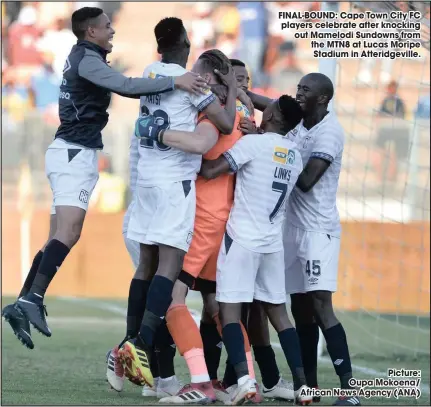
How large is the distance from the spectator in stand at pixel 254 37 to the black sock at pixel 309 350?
10.0 metres

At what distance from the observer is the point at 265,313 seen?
6.13 metres

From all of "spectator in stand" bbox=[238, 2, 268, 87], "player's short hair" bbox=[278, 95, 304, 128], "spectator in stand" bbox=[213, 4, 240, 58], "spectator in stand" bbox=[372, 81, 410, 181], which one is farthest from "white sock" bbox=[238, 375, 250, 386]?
"spectator in stand" bbox=[213, 4, 240, 58]

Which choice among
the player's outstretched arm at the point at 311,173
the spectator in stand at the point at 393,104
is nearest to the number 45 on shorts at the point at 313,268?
the player's outstretched arm at the point at 311,173

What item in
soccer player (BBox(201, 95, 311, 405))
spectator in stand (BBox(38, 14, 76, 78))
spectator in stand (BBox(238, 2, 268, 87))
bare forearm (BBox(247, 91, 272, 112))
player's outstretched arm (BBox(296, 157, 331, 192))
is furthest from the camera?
spectator in stand (BBox(38, 14, 76, 78))

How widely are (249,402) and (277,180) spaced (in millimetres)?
1317

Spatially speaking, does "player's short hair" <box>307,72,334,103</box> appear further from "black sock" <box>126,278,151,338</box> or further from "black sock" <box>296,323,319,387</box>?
"black sock" <box>126,278,151,338</box>

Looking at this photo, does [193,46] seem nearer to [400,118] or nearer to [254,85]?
[254,85]

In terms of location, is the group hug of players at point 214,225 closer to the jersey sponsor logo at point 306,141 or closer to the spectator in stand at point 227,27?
the jersey sponsor logo at point 306,141

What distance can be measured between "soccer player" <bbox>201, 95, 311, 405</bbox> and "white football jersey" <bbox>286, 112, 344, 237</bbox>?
31 cm

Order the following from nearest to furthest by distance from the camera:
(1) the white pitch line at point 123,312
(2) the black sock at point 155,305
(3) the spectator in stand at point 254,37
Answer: (2) the black sock at point 155,305, (1) the white pitch line at point 123,312, (3) the spectator in stand at point 254,37

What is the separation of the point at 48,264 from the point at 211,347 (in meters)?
1.15

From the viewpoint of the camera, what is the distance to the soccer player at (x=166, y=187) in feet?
18.3

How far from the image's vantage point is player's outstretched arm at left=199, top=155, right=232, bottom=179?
5.70m

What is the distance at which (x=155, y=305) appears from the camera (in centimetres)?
556
